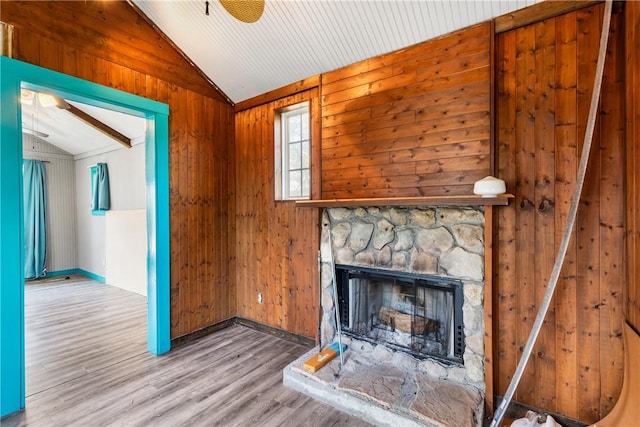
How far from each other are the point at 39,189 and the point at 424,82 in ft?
26.3

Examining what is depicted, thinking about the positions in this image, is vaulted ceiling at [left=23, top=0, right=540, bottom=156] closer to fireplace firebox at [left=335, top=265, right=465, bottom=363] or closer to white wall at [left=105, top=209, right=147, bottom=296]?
fireplace firebox at [left=335, top=265, right=465, bottom=363]

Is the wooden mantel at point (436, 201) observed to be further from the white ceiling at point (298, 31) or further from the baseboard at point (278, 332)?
the baseboard at point (278, 332)

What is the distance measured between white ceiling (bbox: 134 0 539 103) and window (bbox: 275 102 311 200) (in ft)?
1.23

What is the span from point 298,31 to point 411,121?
4.39 feet

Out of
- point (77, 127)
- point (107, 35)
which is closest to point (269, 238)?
point (107, 35)

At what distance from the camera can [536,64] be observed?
1.98 m

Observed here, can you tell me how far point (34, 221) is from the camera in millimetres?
6086

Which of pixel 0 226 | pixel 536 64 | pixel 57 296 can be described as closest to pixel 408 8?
pixel 536 64

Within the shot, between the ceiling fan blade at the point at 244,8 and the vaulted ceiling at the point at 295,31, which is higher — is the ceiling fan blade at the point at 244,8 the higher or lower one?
the lower one

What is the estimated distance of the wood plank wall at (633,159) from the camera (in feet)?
5.10

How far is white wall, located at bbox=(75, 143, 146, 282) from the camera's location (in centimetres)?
547

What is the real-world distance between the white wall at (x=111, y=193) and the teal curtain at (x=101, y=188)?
9 cm

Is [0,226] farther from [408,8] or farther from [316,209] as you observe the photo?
[408,8]

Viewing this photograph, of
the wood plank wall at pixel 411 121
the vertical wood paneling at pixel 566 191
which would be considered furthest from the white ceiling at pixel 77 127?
the vertical wood paneling at pixel 566 191
